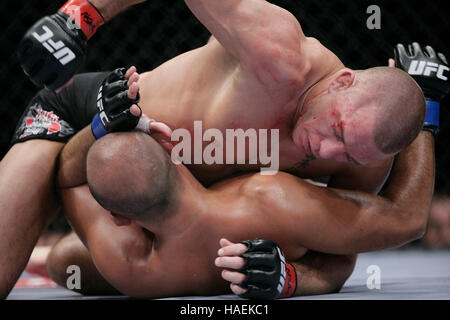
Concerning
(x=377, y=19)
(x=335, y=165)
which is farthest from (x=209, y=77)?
(x=377, y=19)

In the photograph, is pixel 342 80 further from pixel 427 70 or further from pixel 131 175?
pixel 131 175

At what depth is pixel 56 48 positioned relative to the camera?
126 cm

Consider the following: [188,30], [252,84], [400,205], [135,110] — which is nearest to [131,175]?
[135,110]

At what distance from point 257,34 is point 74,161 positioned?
0.58 metres

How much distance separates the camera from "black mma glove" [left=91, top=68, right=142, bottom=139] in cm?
123

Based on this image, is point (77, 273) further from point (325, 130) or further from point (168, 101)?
point (325, 130)

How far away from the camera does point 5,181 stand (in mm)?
1526

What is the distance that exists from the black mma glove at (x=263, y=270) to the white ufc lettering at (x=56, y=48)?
0.56 metres

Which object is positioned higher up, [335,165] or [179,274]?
[335,165]

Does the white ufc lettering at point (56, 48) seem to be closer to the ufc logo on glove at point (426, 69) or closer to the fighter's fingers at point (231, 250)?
the fighter's fingers at point (231, 250)

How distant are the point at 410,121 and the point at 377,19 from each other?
164 cm

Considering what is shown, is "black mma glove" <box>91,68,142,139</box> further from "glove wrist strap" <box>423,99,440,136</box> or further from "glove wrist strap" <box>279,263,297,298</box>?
"glove wrist strap" <box>423,99,440,136</box>

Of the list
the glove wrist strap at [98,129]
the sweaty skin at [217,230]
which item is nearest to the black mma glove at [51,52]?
the glove wrist strap at [98,129]

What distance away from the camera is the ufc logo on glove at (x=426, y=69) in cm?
171
